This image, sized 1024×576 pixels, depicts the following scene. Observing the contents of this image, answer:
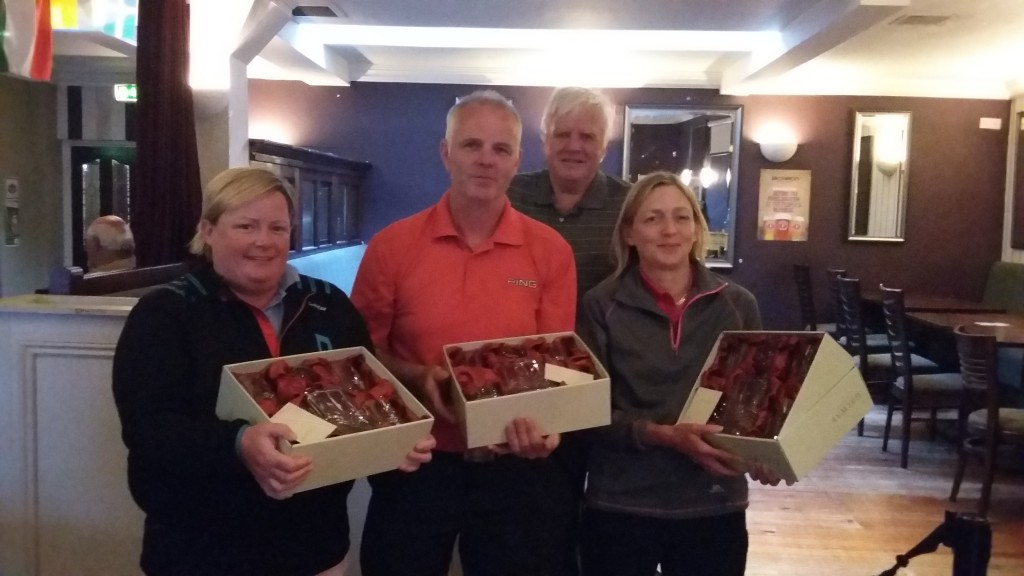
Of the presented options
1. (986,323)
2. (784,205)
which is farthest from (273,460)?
(784,205)

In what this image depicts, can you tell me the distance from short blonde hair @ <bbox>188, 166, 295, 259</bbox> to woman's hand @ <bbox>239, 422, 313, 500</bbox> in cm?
38

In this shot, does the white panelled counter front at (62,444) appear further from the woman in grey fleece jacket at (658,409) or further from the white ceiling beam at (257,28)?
the white ceiling beam at (257,28)

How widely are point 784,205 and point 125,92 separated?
17.1ft

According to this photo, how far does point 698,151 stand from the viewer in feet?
20.7

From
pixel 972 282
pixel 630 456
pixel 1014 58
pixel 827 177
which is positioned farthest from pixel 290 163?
pixel 972 282

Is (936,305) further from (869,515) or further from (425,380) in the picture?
(425,380)

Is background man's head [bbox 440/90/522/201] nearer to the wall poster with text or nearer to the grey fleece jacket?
the grey fleece jacket

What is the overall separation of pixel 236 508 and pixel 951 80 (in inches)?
257

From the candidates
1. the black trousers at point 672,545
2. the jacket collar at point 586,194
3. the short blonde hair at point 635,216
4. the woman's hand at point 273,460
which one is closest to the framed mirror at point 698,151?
the jacket collar at point 586,194

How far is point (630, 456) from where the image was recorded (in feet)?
5.15

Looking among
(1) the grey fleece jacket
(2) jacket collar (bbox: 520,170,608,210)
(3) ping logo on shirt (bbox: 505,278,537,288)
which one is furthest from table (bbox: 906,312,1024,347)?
(3) ping logo on shirt (bbox: 505,278,537,288)

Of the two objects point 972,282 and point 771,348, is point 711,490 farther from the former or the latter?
point 972,282

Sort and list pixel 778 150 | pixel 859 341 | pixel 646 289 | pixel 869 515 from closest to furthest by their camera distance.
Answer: pixel 646 289, pixel 869 515, pixel 859 341, pixel 778 150

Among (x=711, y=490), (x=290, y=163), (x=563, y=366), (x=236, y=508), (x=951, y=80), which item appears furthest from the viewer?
(x=951, y=80)
